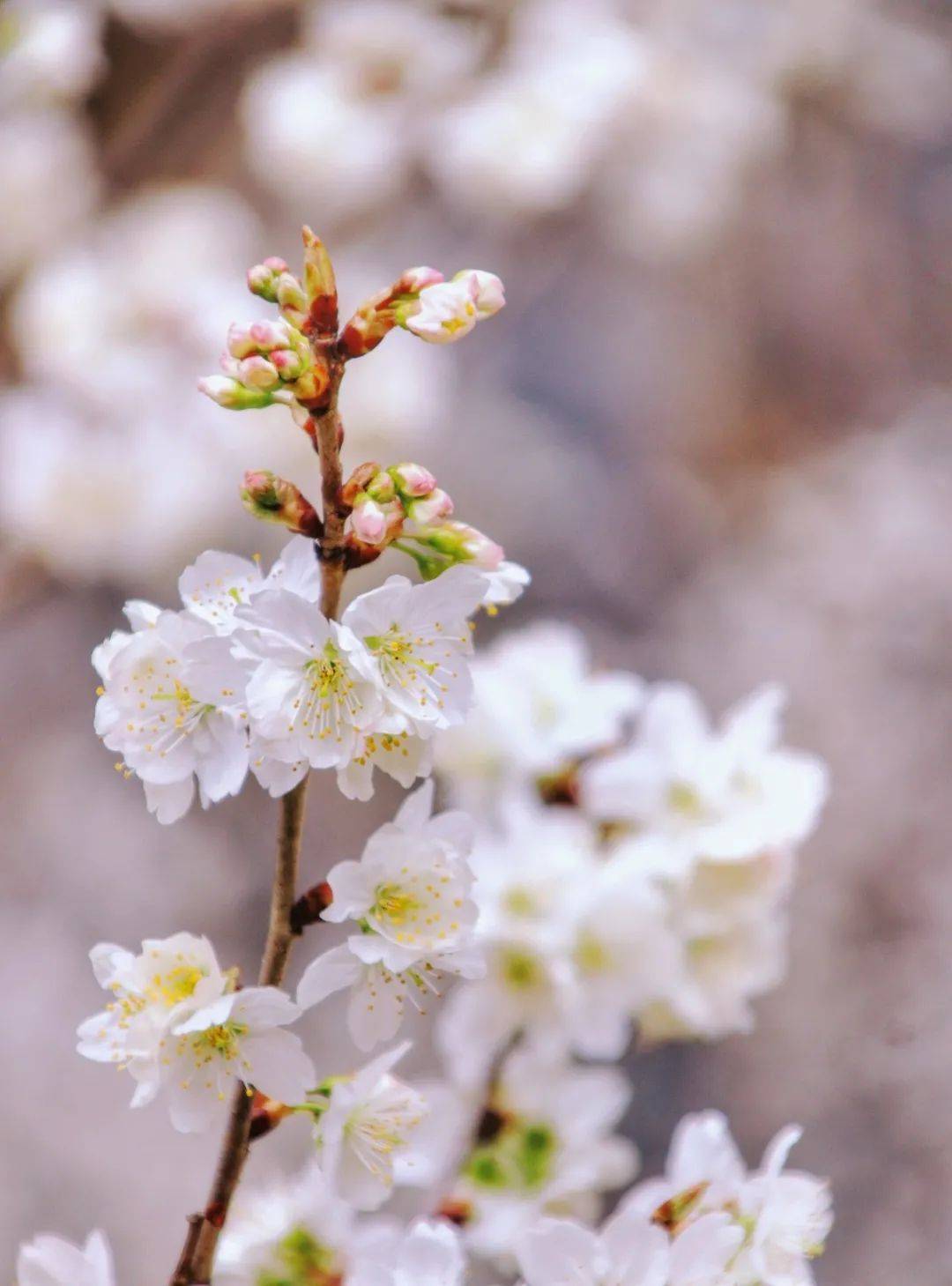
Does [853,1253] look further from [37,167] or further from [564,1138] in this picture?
[37,167]

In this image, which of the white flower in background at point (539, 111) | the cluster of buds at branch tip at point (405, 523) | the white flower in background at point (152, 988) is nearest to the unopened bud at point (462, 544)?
the cluster of buds at branch tip at point (405, 523)

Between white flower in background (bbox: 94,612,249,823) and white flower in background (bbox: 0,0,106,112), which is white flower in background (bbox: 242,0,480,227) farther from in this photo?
white flower in background (bbox: 94,612,249,823)

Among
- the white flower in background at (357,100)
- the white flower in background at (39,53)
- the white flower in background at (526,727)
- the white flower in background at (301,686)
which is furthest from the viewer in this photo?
the white flower in background at (357,100)

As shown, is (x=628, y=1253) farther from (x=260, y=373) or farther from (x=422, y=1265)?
(x=260, y=373)

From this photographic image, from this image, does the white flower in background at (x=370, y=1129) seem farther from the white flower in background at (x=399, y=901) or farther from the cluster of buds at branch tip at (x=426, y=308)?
the cluster of buds at branch tip at (x=426, y=308)

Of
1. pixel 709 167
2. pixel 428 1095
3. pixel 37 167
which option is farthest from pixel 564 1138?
pixel 709 167

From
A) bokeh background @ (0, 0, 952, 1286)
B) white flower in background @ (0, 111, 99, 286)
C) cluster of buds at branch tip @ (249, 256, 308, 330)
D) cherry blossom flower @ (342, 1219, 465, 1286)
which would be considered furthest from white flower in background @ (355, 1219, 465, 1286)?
white flower in background @ (0, 111, 99, 286)
